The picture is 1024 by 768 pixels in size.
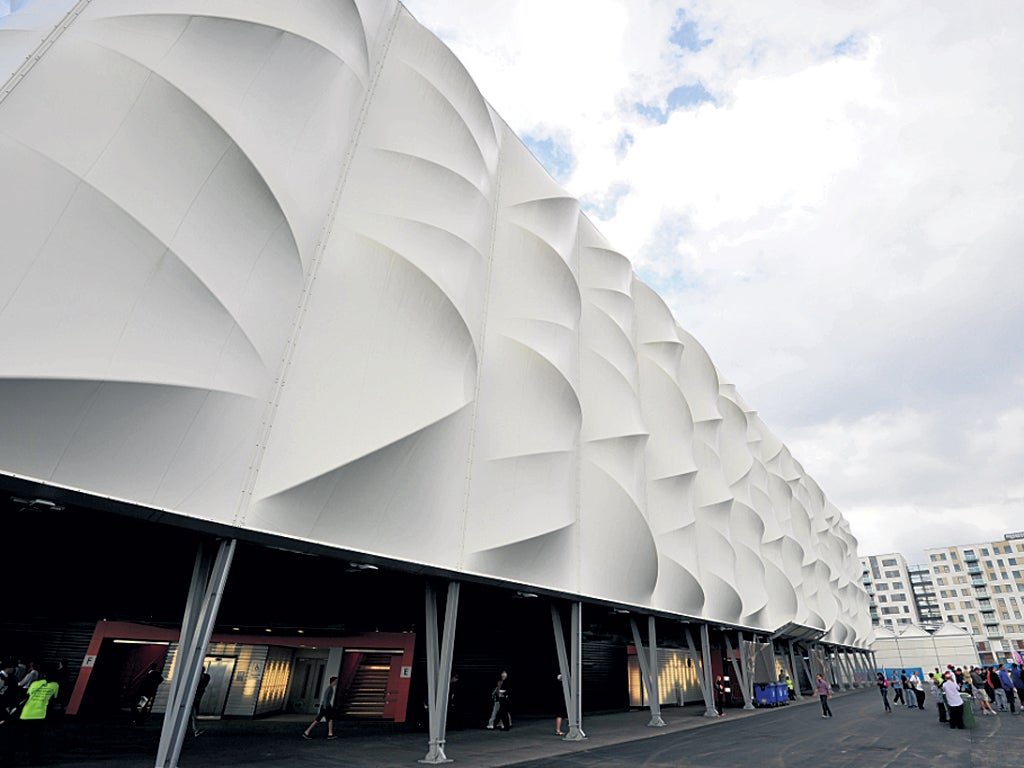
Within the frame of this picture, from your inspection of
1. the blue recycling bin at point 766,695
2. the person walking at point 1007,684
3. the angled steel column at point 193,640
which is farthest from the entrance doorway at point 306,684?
the person walking at point 1007,684

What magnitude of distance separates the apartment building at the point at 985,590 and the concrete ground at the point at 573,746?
118 m

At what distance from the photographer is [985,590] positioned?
384 feet

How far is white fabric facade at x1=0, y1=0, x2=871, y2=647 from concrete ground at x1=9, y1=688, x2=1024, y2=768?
4.43m

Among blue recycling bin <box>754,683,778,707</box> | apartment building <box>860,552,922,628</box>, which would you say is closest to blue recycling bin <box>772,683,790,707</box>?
blue recycling bin <box>754,683,778,707</box>

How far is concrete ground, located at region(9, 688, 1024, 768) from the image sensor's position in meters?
12.3

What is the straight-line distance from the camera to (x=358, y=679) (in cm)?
2361

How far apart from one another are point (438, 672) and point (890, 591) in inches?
6232

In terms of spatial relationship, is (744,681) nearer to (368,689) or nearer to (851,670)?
(368,689)

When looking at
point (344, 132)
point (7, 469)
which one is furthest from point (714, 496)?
point (7, 469)

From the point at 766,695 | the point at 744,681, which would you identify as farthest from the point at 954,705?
the point at 766,695

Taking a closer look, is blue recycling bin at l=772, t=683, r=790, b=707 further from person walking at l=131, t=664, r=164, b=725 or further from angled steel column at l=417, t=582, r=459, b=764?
person walking at l=131, t=664, r=164, b=725

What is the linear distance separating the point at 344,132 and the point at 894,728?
27.0 m

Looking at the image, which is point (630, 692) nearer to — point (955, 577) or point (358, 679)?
point (358, 679)

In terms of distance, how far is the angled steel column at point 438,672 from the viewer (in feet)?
41.7
